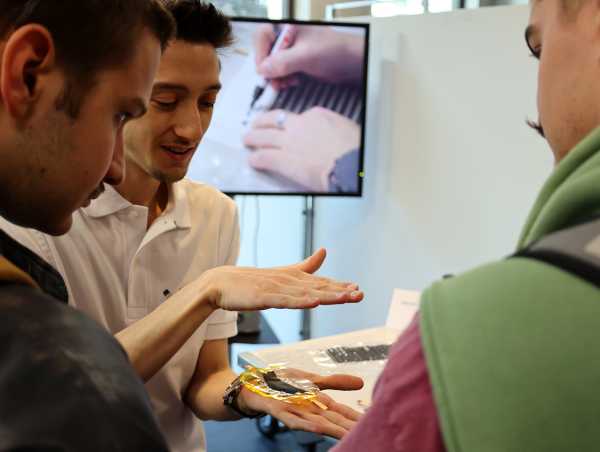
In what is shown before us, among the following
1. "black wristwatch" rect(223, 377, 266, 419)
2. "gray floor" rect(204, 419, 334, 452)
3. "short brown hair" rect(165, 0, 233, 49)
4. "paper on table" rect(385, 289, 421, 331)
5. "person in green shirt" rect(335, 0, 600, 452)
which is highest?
"short brown hair" rect(165, 0, 233, 49)

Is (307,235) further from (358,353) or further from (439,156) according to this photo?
(358,353)

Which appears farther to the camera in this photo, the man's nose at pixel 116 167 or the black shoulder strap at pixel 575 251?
the man's nose at pixel 116 167

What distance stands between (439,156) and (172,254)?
1.76 meters

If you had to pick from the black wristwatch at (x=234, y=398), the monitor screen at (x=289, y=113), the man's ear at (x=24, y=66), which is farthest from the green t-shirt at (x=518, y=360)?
the monitor screen at (x=289, y=113)

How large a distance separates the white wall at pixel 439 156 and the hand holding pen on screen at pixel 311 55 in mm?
202

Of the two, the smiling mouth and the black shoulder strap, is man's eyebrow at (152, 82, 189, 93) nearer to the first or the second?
the smiling mouth

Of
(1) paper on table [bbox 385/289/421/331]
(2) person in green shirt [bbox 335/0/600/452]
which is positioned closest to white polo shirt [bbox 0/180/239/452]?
(1) paper on table [bbox 385/289/421/331]

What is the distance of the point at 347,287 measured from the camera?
120cm

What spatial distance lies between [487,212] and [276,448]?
1467 millimetres

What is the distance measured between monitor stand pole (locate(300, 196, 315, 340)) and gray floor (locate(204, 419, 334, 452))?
0.56m

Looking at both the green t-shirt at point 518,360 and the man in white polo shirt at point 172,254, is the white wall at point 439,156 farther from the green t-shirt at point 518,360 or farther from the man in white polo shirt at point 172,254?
the green t-shirt at point 518,360

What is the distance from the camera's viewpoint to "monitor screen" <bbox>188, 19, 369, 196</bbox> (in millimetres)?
Result: 2998

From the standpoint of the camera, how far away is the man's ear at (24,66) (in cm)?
65

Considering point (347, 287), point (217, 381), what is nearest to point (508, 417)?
point (347, 287)
